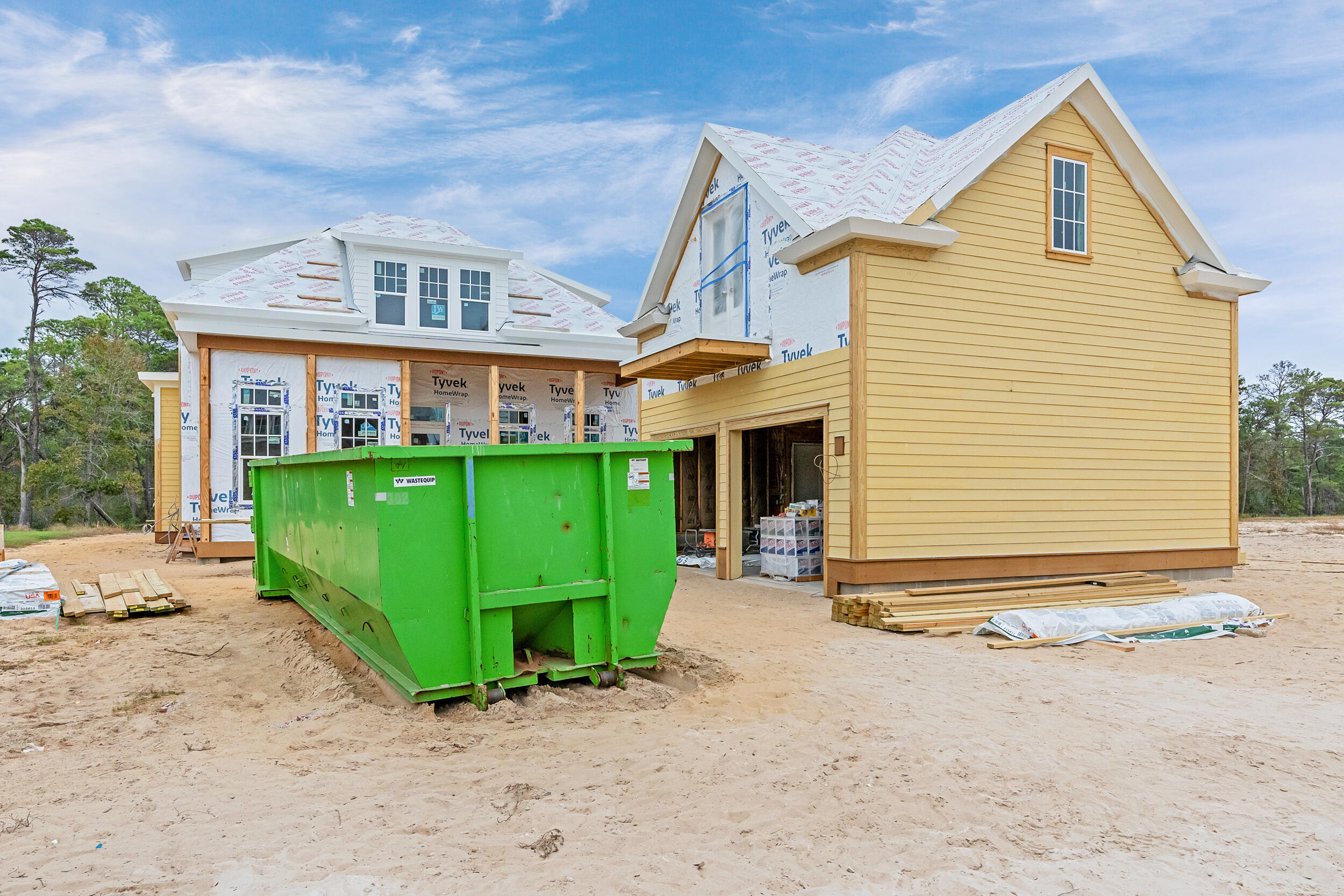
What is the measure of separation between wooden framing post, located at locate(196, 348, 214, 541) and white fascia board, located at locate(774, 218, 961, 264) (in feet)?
38.5

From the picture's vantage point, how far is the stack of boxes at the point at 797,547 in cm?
1324

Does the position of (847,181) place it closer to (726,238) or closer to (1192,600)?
(726,238)

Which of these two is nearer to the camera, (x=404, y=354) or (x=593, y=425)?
(x=404, y=354)

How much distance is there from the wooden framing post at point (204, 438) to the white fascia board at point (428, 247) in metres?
3.91

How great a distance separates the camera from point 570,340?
19.6 m

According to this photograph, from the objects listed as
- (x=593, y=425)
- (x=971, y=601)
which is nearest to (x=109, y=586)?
(x=971, y=601)

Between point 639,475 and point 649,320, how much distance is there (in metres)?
10.9

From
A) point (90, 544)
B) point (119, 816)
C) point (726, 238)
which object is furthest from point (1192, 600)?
point (90, 544)

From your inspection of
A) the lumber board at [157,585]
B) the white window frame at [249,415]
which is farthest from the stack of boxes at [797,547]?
the white window frame at [249,415]

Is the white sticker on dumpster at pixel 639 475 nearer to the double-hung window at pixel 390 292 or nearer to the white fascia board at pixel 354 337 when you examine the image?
the white fascia board at pixel 354 337

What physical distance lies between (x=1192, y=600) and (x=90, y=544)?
2307 cm

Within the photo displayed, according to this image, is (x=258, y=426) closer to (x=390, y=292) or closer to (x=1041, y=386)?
(x=390, y=292)

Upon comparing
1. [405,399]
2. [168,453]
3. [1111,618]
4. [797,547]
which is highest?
[405,399]

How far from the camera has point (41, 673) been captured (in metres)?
6.57
